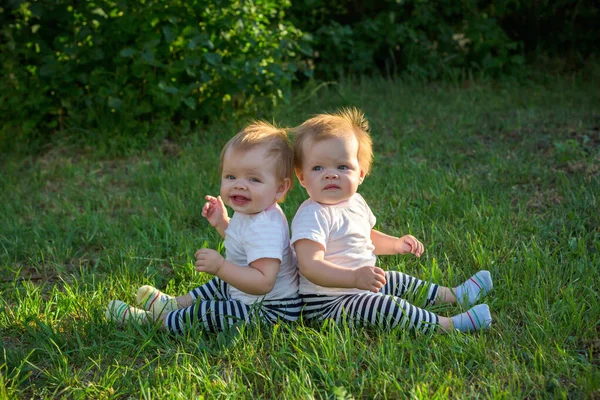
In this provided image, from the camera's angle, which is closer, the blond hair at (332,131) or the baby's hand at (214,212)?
the blond hair at (332,131)

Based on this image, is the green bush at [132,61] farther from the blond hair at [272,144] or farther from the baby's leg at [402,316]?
the baby's leg at [402,316]

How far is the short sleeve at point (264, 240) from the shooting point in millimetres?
2531

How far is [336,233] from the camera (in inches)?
104

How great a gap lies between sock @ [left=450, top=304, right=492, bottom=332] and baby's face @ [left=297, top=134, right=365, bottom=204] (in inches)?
24.4

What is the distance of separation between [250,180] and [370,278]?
0.58m

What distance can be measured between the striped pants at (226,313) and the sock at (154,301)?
0.12 metres

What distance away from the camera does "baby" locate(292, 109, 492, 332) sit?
2.51 m

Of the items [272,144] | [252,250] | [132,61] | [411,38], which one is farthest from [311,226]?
[411,38]

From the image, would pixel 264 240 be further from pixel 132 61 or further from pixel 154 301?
pixel 132 61

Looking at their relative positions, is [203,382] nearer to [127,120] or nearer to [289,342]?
[289,342]

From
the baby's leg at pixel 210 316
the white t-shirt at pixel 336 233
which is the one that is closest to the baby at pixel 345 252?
the white t-shirt at pixel 336 233

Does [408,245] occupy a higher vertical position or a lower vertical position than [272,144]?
lower

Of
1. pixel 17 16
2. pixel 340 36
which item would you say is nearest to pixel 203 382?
pixel 17 16

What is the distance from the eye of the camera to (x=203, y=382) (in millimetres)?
2234
